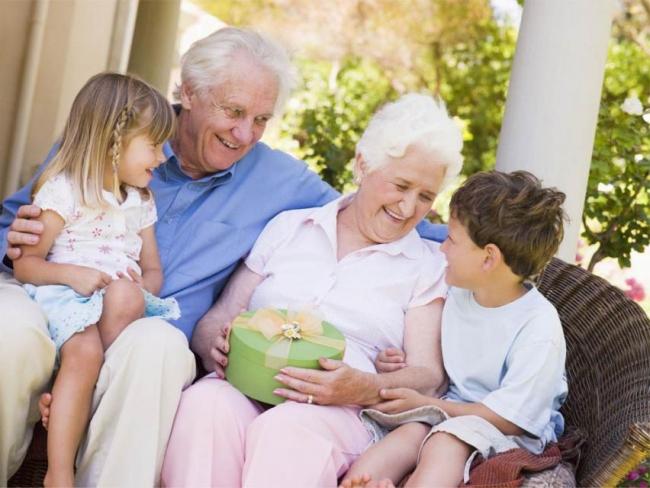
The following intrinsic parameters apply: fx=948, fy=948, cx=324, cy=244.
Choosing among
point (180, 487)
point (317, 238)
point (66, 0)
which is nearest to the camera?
point (180, 487)

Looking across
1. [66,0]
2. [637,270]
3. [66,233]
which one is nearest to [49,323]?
[66,233]

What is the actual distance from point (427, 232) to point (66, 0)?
2.72 meters

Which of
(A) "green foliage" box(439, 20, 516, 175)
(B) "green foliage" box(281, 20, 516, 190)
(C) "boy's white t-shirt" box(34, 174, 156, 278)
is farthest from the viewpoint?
(A) "green foliage" box(439, 20, 516, 175)

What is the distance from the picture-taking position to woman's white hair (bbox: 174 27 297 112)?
314 cm

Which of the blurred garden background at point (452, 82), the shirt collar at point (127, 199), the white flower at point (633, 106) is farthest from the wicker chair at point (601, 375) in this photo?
the white flower at point (633, 106)

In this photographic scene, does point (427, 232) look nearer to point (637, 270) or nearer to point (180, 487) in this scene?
point (180, 487)

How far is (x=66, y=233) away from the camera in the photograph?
2750 mm

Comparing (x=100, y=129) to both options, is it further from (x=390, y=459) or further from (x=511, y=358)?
(x=511, y=358)

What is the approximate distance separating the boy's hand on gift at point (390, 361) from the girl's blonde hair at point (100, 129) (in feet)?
3.05

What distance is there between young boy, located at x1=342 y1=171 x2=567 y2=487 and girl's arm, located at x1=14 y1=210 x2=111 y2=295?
87cm

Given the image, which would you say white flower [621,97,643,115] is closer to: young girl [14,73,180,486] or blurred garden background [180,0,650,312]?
blurred garden background [180,0,650,312]

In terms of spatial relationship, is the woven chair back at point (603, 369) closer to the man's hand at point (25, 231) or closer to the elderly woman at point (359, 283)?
the elderly woman at point (359, 283)

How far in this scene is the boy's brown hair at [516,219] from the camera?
2.69 meters

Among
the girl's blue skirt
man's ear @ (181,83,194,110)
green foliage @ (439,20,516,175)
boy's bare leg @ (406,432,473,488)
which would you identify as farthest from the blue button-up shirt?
green foliage @ (439,20,516,175)
